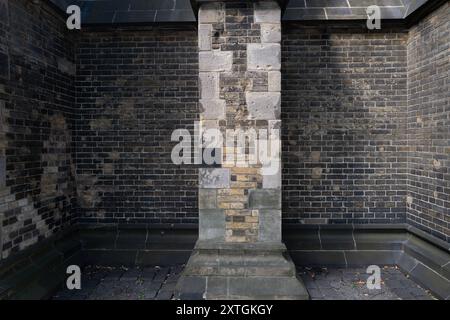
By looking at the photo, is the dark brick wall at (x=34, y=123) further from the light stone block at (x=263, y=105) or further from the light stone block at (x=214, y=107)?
the light stone block at (x=263, y=105)

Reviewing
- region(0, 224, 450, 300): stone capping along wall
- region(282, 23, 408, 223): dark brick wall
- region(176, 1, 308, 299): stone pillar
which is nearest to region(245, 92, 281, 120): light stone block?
region(176, 1, 308, 299): stone pillar

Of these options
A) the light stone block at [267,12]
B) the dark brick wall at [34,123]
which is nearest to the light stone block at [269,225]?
the light stone block at [267,12]

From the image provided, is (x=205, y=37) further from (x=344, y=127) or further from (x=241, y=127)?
(x=344, y=127)

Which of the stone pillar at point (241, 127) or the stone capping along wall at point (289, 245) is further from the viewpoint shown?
the stone capping along wall at point (289, 245)

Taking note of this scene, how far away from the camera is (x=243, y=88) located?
425 cm

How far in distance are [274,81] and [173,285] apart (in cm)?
336

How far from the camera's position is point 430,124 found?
5.11 m

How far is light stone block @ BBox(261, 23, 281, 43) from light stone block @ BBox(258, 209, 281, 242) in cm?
225

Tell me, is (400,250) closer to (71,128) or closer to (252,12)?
(252,12)

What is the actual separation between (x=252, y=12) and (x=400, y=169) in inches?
148

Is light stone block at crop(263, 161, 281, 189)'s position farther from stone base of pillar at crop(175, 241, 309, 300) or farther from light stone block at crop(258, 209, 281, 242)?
stone base of pillar at crop(175, 241, 309, 300)

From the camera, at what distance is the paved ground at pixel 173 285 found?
460cm

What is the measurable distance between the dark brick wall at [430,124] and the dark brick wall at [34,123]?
235 inches

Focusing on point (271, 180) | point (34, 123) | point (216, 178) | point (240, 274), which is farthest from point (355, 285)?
point (34, 123)
